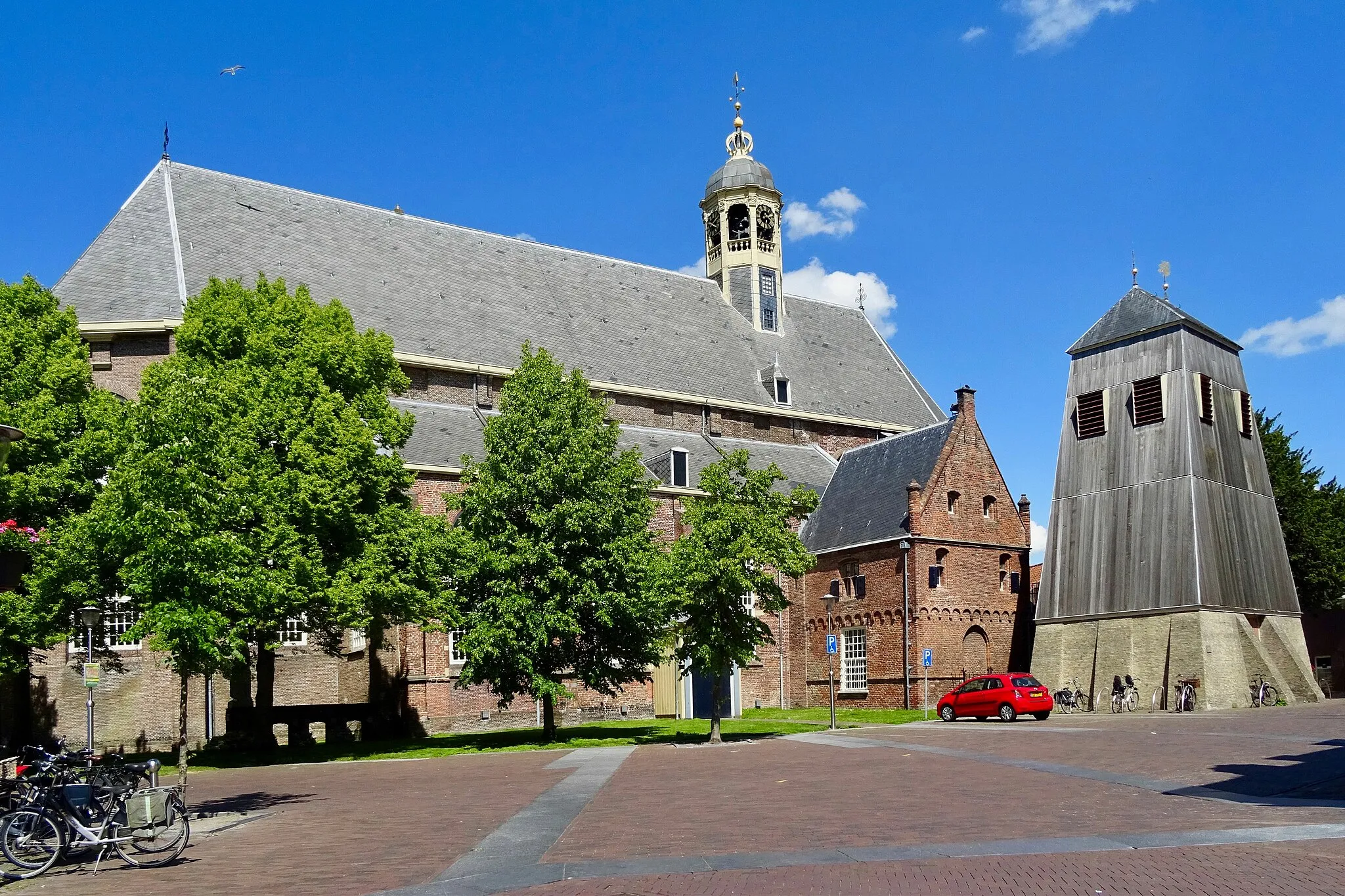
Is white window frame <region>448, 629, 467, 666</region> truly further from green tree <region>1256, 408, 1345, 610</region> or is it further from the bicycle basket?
green tree <region>1256, 408, 1345, 610</region>

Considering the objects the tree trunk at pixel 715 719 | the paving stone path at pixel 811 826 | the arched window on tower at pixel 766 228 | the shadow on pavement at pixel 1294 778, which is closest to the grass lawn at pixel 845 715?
the tree trunk at pixel 715 719

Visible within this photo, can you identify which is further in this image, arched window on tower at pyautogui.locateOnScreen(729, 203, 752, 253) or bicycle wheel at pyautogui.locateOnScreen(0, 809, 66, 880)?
arched window on tower at pyautogui.locateOnScreen(729, 203, 752, 253)

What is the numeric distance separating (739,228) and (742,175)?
249 cm

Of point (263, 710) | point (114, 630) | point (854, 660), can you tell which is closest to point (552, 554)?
point (263, 710)

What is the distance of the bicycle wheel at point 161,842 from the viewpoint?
481 inches

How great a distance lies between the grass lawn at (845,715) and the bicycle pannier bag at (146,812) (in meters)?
24.1

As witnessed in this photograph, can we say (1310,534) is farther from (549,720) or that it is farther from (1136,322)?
(549,720)

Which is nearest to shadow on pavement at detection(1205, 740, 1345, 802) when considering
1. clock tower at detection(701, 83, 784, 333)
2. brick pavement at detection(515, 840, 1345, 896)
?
brick pavement at detection(515, 840, 1345, 896)

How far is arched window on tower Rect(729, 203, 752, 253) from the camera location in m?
54.7

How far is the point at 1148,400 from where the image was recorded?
38.2 m

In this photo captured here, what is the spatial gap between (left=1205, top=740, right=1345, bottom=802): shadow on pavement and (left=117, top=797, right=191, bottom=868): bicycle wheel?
12560 millimetres

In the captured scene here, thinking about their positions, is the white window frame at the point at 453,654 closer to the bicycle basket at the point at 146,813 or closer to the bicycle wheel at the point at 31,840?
the bicycle basket at the point at 146,813

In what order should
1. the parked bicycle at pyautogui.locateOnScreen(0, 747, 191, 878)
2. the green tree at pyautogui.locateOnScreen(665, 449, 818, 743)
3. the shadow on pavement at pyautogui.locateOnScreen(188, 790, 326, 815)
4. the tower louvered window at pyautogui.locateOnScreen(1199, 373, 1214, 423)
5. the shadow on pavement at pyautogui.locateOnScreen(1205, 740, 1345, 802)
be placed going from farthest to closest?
the tower louvered window at pyautogui.locateOnScreen(1199, 373, 1214, 423), the green tree at pyautogui.locateOnScreen(665, 449, 818, 743), the shadow on pavement at pyautogui.locateOnScreen(188, 790, 326, 815), the shadow on pavement at pyautogui.locateOnScreen(1205, 740, 1345, 802), the parked bicycle at pyautogui.locateOnScreen(0, 747, 191, 878)

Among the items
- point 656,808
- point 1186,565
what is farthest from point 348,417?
point 1186,565
